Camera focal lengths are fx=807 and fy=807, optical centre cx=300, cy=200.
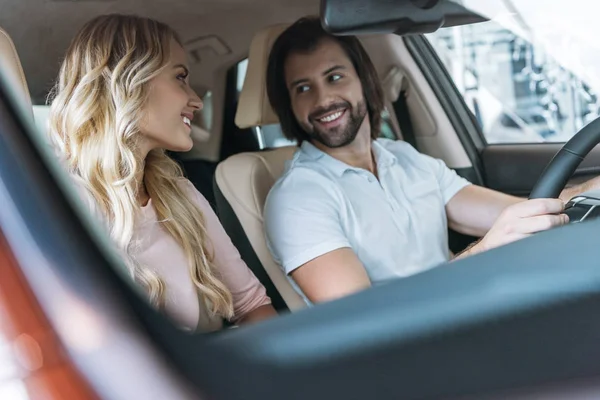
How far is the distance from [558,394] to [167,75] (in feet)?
3.20

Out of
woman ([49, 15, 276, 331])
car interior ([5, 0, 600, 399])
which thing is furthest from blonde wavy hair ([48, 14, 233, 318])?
car interior ([5, 0, 600, 399])

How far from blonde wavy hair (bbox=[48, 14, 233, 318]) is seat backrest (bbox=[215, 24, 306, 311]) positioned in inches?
13.9

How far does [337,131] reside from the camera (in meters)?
2.07

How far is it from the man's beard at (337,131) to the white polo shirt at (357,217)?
0.03 m

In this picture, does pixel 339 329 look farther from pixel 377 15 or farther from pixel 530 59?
pixel 530 59

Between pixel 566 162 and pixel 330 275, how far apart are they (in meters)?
0.54

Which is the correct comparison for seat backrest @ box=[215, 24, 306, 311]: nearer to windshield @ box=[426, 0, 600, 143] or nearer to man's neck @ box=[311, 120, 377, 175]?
man's neck @ box=[311, 120, 377, 175]

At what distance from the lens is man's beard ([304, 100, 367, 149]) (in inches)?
81.3

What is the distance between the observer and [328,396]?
68 cm

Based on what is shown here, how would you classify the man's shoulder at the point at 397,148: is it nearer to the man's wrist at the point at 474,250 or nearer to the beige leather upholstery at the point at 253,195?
the beige leather upholstery at the point at 253,195

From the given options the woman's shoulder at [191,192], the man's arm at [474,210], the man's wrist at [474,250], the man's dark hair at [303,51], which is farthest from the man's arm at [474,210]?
the woman's shoulder at [191,192]

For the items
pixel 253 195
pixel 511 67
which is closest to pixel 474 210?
pixel 253 195

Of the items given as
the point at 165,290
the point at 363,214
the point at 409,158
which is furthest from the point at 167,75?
the point at 409,158

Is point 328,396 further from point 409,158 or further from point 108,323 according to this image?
point 409,158
